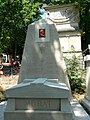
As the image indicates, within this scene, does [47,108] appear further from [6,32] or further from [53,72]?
[6,32]

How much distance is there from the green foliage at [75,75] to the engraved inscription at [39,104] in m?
6.53

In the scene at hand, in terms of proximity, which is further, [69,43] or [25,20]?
[25,20]

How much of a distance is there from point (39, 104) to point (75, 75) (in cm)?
701

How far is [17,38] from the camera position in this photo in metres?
29.5

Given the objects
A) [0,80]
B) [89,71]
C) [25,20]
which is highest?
[25,20]

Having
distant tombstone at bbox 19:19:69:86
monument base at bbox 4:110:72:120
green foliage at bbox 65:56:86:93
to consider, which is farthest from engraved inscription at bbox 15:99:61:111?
green foliage at bbox 65:56:86:93

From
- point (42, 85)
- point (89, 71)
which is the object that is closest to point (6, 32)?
point (89, 71)

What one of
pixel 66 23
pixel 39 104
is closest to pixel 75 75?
pixel 66 23

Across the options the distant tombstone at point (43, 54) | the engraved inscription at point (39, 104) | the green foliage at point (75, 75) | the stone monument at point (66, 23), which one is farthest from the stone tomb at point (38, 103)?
the stone monument at point (66, 23)

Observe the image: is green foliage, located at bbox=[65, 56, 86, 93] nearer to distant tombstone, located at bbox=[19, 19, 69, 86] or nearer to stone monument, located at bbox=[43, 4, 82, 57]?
distant tombstone, located at bbox=[19, 19, 69, 86]

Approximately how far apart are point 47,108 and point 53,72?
3.14 metres

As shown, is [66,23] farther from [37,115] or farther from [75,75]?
[37,115]

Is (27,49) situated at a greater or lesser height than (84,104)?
greater

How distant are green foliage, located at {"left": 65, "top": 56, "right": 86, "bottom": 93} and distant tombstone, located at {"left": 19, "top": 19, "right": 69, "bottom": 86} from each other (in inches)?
137
